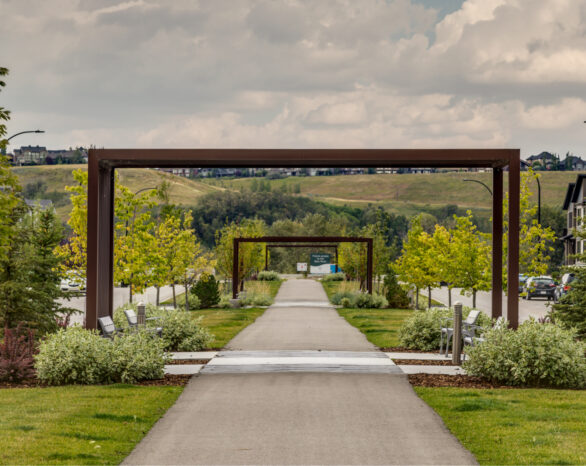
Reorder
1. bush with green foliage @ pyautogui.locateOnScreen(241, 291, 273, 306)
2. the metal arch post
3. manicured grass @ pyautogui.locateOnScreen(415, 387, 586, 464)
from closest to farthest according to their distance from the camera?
manicured grass @ pyautogui.locateOnScreen(415, 387, 586, 464) → the metal arch post → bush with green foliage @ pyautogui.locateOnScreen(241, 291, 273, 306)

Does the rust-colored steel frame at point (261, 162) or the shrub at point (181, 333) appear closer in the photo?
the rust-colored steel frame at point (261, 162)

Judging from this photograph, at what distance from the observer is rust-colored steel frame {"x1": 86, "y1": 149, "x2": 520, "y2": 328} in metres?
16.3

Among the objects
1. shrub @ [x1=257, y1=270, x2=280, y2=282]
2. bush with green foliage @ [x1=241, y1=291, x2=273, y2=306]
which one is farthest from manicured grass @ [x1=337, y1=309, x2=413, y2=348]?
shrub @ [x1=257, y1=270, x2=280, y2=282]

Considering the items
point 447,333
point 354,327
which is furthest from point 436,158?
point 354,327

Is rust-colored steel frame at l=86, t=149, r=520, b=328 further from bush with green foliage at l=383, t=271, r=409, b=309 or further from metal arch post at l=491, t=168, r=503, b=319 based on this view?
bush with green foliage at l=383, t=271, r=409, b=309

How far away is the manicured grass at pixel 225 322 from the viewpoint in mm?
22812

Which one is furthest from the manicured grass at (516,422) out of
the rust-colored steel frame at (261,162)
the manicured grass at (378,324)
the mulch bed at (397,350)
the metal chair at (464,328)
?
the manicured grass at (378,324)

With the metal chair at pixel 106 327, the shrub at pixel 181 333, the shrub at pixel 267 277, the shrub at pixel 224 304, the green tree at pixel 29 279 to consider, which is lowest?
the shrub at pixel 224 304

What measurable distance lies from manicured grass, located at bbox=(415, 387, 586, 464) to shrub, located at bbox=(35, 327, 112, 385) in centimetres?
504

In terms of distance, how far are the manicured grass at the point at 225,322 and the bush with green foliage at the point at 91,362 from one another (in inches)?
191

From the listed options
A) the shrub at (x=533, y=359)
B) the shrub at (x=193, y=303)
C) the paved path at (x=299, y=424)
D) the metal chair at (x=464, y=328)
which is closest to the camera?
the paved path at (x=299, y=424)

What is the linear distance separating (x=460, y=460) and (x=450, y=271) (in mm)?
22201

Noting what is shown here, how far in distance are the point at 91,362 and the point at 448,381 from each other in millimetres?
5893

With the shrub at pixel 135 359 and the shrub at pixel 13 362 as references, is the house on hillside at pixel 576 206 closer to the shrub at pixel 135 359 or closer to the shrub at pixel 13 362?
the shrub at pixel 135 359
